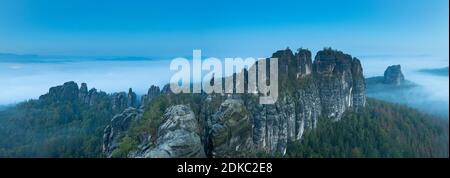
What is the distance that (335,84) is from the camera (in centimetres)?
2059

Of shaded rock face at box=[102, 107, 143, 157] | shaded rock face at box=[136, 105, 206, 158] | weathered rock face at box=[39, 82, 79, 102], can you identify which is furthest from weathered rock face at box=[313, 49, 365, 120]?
shaded rock face at box=[136, 105, 206, 158]

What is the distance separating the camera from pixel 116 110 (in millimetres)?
15281

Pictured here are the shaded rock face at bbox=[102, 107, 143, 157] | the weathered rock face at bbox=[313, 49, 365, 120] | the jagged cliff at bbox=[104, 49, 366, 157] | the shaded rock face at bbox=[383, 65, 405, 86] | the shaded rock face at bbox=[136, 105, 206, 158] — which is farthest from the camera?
the weathered rock face at bbox=[313, 49, 365, 120]

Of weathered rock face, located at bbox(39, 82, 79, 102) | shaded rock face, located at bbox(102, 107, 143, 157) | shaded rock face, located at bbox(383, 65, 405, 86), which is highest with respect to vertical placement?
shaded rock face, located at bbox(383, 65, 405, 86)

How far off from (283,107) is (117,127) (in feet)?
21.7

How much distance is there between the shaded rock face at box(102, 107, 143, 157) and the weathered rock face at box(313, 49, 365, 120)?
30.5ft

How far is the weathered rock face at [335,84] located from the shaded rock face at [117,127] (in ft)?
30.5

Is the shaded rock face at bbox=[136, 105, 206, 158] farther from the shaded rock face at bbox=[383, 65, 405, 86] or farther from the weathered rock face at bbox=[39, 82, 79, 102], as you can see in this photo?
the shaded rock face at bbox=[383, 65, 405, 86]

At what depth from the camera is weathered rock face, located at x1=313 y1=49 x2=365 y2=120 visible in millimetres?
18125

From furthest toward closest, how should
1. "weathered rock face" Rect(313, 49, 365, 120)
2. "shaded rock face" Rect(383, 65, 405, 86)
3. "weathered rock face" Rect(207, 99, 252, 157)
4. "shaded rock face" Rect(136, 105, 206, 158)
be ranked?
1. "weathered rock face" Rect(313, 49, 365, 120)
2. "weathered rock face" Rect(207, 99, 252, 157)
3. "shaded rock face" Rect(383, 65, 405, 86)
4. "shaded rock face" Rect(136, 105, 206, 158)
